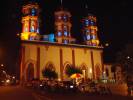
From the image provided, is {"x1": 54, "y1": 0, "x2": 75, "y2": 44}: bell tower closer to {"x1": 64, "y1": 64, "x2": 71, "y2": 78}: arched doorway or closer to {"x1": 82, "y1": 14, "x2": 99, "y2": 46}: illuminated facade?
{"x1": 82, "y1": 14, "x2": 99, "y2": 46}: illuminated facade

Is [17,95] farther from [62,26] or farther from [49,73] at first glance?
[62,26]

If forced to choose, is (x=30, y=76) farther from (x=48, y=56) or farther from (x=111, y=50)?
(x=111, y=50)

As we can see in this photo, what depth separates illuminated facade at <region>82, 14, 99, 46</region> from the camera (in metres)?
81.9

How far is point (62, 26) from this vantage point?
7606cm

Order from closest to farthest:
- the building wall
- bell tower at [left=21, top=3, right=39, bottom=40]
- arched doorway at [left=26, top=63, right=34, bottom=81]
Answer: arched doorway at [left=26, top=63, right=34, bottom=81] → the building wall → bell tower at [left=21, top=3, right=39, bottom=40]

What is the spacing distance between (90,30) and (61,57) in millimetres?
16810

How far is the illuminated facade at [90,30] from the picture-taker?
8188 cm

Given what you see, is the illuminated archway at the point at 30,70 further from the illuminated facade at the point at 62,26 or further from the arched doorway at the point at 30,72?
the illuminated facade at the point at 62,26

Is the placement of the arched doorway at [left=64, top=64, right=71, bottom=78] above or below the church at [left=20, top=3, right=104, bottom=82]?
below

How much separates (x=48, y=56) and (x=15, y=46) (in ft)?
42.9

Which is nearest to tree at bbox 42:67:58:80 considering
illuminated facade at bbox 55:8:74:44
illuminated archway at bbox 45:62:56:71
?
illuminated archway at bbox 45:62:56:71

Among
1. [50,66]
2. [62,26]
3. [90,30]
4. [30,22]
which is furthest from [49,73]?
[90,30]

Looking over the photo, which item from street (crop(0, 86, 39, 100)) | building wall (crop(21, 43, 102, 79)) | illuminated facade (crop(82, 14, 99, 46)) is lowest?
street (crop(0, 86, 39, 100))

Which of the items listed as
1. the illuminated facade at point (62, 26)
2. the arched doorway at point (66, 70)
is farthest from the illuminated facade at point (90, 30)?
the arched doorway at point (66, 70)
